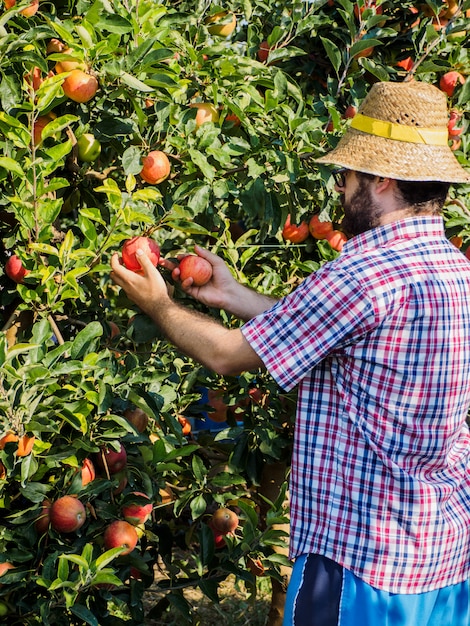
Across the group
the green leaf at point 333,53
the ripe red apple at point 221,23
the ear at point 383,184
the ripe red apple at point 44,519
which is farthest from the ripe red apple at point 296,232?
the ripe red apple at point 44,519

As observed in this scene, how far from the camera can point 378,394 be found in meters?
1.60

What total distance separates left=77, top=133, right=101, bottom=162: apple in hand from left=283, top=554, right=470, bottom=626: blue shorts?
1.19 meters

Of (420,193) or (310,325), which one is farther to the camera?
(420,193)

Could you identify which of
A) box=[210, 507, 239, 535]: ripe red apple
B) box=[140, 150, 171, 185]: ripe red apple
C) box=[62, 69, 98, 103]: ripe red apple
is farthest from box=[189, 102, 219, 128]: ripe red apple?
box=[210, 507, 239, 535]: ripe red apple

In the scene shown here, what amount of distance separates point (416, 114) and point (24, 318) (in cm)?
116

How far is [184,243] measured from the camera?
3.04 metres

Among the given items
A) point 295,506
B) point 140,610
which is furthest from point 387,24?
point 140,610

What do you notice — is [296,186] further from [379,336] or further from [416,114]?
[379,336]

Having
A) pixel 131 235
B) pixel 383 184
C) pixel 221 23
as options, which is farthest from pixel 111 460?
pixel 221 23

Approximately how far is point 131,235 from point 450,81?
141 cm

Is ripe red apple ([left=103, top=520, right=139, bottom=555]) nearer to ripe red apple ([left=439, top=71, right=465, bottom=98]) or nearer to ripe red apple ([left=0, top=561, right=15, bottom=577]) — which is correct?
ripe red apple ([left=0, top=561, right=15, bottom=577])

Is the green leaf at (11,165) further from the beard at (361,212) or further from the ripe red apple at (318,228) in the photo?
the ripe red apple at (318,228)

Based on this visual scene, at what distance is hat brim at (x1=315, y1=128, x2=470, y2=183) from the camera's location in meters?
1.66

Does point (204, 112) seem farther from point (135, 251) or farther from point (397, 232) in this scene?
point (397, 232)
